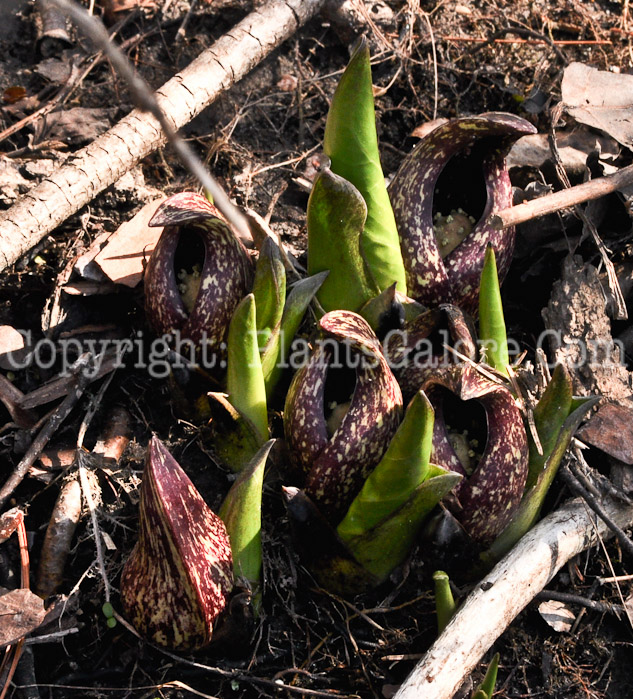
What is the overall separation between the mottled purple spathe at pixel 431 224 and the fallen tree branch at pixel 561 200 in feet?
0.36

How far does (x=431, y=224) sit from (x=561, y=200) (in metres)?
0.41

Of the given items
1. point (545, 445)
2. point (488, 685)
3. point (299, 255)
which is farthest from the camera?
point (299, 255)

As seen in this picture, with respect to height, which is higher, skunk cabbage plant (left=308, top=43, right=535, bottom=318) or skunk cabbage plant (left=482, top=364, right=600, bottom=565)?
skunk cabbage plant (left=308, top=43, right=535, bottom=318)

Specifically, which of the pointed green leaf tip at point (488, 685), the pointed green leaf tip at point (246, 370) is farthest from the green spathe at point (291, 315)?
the pointed green leaf tip at point (488, 685)

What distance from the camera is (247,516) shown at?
1.77m

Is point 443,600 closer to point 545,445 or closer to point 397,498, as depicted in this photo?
point 397,498

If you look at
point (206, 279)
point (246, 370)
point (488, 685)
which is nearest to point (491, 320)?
point (246, 370)

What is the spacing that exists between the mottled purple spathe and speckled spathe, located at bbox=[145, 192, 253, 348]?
0.50m

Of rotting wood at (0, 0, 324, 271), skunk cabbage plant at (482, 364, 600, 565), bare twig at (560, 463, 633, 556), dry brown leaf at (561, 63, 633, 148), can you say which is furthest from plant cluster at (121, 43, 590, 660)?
dry brown leaf at (561, 63, 633, 148)

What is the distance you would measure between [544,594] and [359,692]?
1.88 feet

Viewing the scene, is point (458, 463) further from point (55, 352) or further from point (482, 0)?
point (482, 0)

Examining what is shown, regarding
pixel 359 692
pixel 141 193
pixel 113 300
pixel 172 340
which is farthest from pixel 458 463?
pixel 141 193

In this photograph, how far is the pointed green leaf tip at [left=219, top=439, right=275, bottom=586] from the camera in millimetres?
1728

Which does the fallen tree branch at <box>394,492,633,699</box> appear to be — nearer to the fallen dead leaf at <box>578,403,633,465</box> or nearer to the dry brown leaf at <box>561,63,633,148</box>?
the fallen dead leaf at <box>578,403,633,465</box>
